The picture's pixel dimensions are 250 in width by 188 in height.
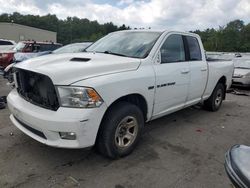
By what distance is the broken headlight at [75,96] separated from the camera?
9.75ft

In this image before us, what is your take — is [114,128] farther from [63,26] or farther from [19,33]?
[63,26]

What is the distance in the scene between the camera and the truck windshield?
4061mm

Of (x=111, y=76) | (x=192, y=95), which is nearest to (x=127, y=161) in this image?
(x=111, y=76)

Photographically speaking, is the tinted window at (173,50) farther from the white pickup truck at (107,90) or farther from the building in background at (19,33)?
the building in background at (19,33)

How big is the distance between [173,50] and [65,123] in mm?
2512

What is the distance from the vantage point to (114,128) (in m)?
3.30

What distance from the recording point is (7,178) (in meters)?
3.02

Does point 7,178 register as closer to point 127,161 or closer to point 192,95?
point 127,161

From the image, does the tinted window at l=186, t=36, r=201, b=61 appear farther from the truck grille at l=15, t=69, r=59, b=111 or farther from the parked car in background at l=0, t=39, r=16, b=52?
the parked car in background at l=0, t=39, r=16, b=52

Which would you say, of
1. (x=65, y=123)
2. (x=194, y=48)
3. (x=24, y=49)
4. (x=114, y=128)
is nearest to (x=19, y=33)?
(x=24, y=49)

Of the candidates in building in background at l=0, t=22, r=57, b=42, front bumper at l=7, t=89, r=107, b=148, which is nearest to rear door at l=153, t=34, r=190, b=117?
front bumper at l=7, t=89, r=107, b=148

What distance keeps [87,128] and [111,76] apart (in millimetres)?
742

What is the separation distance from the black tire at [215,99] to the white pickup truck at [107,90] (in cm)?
152

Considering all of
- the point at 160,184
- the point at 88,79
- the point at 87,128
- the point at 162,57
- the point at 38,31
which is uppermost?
the point at 38,31
